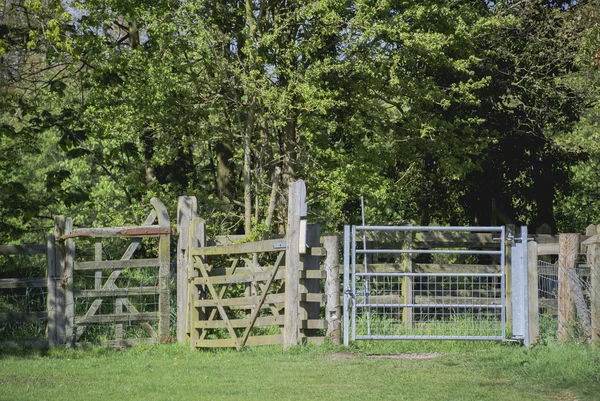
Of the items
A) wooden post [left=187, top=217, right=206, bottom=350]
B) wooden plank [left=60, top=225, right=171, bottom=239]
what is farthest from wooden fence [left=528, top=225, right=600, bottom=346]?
wooden plank [left=60, top=225, right=171, bottom=239]

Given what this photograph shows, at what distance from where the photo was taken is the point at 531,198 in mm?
25531

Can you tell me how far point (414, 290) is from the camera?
15.5 metres

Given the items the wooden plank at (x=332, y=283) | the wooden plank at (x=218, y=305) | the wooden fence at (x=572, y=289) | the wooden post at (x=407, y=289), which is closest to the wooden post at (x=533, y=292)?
the wooden fence at (x=572, y=289)

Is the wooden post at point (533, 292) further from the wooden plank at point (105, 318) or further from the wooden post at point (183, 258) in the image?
the wooden plank at point (105, 318)

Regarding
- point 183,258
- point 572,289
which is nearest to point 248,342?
point 183,258

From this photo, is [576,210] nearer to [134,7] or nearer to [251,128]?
[251,128]

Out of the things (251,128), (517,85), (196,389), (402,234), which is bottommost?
(196,389)

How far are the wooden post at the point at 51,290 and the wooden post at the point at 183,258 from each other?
6.44 feet

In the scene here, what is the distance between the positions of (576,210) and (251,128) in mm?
20295

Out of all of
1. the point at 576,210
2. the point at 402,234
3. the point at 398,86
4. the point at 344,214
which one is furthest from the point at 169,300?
the point at 576,210

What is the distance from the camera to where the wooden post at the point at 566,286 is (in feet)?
39.2

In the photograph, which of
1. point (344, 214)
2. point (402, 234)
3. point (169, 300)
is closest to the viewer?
point (169, 300)

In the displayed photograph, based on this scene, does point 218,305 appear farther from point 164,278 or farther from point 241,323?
point 164,278

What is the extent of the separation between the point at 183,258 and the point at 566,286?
6296 millimetres
